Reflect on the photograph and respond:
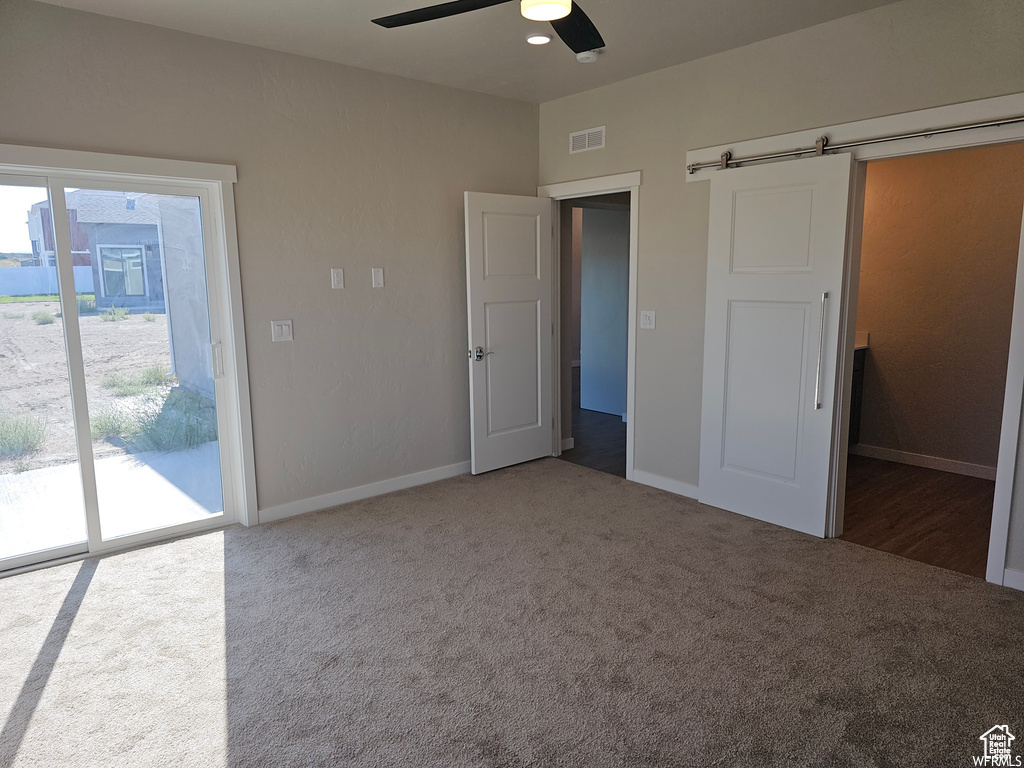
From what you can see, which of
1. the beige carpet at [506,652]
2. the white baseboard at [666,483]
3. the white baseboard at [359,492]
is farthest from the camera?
the white baseboard at [666,483]

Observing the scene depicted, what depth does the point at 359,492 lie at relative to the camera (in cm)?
436

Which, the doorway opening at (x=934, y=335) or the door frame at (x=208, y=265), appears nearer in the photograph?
the door frame at (x=208, y=265)

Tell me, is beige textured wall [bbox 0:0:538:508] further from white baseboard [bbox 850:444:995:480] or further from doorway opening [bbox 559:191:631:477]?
white baseboard [bbox 850:444:995:480]

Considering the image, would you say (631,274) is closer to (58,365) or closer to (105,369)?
(105,369)

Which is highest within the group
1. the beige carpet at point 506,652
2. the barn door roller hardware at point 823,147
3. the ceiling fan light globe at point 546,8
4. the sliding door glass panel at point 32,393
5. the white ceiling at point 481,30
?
the white ceiling at point 481,30

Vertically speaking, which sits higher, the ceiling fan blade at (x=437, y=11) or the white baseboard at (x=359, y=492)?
the ceiling fan blade at (x=437, y=11)

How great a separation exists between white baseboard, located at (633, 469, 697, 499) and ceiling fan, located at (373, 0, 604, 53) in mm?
2840

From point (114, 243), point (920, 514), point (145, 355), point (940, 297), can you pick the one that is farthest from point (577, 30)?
point (940, 297)

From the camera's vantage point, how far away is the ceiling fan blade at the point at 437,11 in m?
2.14

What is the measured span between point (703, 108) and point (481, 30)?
1.44m

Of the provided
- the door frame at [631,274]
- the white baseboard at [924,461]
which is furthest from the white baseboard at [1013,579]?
the door frame at [631,274]

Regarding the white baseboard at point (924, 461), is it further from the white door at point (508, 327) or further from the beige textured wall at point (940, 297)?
the white door at point (508, 327)

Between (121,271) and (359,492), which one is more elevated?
(121,271)

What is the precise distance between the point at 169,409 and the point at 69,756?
6.55 ft
